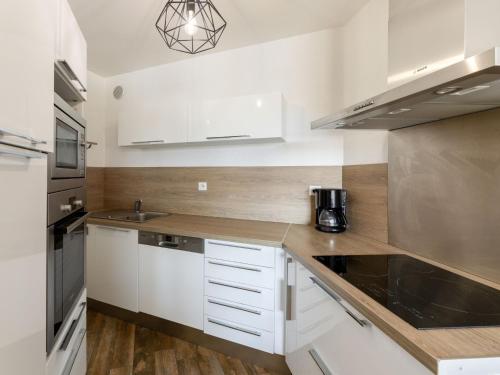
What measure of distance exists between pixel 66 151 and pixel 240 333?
5.13 feet

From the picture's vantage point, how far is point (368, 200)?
1730 millimetres

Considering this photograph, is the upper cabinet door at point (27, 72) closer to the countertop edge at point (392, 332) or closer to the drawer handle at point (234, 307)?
the countertop edge at point (392, 332)

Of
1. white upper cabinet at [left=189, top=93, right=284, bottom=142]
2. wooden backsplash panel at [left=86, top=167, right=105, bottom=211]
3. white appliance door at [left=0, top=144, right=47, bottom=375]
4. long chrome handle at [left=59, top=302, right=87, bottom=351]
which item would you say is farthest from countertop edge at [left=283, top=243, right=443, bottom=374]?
wooden backsplash panel at [left=86, top=167, right=105, bottom=211]

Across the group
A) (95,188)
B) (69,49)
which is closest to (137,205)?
(95,188)

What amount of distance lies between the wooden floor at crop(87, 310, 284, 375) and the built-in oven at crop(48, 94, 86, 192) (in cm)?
133

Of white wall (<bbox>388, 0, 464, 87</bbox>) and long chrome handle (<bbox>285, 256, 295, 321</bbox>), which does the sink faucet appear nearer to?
long chrome handle (<bbox>285, 256, 295, 321</bbox>)

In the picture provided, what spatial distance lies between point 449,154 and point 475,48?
21.9 inches

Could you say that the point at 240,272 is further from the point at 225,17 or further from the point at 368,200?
the point at 225,17

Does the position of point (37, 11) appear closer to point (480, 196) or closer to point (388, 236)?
point (480, 196)

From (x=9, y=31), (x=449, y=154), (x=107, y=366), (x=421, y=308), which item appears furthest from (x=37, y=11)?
(x=107, y=366)

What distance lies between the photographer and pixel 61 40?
1051 millimetres

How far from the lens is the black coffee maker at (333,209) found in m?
1.84

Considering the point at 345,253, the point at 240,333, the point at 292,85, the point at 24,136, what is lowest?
the point at 240,333

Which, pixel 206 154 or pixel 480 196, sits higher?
pixel 206 154
